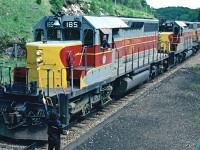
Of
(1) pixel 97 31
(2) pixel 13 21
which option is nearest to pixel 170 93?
(1) pixel 97 31

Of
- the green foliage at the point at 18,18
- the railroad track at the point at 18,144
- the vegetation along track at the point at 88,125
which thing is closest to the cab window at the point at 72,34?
the vegetation along track at the point at 88,125

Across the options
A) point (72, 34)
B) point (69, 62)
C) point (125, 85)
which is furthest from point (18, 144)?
point (125, 85)

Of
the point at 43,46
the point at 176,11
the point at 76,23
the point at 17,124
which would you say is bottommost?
the point at 17,124

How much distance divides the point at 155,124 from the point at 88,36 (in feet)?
12.6

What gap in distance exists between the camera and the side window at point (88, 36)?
1031 cm

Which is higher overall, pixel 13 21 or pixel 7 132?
pixel 13 21

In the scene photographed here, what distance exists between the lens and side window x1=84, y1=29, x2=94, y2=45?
10.3 meters

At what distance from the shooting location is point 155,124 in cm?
1064

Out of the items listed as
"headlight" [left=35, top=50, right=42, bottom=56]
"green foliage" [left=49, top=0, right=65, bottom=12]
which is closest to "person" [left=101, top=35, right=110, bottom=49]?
"headlight" [left=35, top=50, right=42, bottom=56]

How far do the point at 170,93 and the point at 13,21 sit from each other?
1297 centimetres

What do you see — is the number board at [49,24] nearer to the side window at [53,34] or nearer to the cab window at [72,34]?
the side window at [53,34]

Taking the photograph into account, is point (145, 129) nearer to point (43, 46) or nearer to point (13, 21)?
point (43, 46)

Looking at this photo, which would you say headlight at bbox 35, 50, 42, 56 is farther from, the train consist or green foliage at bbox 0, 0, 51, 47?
green foliage at bbox 0, 0, 51, 47

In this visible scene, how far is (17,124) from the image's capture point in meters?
8.48
